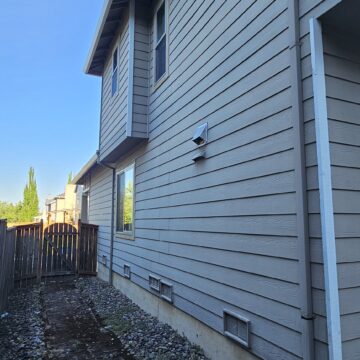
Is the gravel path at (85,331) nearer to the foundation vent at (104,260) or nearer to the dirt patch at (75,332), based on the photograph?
the dirt patch at (75,332)

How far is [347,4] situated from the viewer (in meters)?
2.13

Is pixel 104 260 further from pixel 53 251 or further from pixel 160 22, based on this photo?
pixel 160 22

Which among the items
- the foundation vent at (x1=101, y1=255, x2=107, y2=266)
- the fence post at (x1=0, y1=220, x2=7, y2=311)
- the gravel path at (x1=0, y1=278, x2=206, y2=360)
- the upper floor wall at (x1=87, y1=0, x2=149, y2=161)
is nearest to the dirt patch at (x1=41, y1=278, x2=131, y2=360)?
the gravel path at (x1=0, y1=278, x2=206, y2=360)

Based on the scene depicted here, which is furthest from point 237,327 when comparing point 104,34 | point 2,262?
point 104,34

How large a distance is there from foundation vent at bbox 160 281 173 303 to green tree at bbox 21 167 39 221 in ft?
114

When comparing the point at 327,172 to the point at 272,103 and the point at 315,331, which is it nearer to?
the point at 272,103

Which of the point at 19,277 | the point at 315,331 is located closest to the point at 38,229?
the point at 19,277

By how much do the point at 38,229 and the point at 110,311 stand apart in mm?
4317

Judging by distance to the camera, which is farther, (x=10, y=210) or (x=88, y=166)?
(x=10, y=210)

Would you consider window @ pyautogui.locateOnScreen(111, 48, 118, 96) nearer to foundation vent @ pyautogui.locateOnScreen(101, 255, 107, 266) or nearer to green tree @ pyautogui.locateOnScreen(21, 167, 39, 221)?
foundation vent @ pyautogui.locateOnScreen(101, 255, 107, 266)

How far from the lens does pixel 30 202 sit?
3794 centimetres

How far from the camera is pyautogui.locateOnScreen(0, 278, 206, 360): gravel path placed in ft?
13.1

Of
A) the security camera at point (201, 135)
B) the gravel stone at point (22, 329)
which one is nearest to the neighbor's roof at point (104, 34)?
the security camera at point (201, 135)

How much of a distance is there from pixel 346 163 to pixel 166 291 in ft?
10.7
